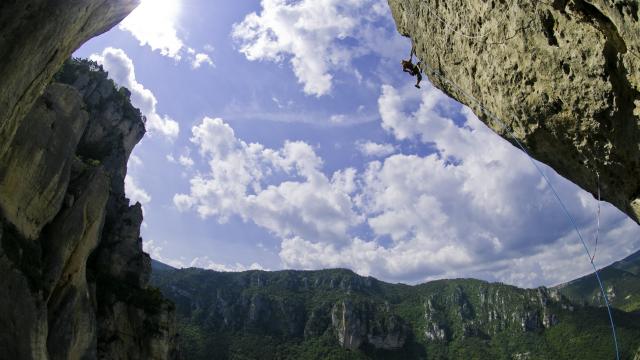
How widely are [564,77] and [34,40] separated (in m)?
14.9

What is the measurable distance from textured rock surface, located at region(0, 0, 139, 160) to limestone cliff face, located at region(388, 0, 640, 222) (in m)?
11.9

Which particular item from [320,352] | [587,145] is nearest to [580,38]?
[587,145]

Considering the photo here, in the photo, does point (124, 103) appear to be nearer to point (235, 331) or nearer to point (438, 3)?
point (438, 3)

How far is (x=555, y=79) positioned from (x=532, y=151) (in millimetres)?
2879

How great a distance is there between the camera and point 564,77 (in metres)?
10.4

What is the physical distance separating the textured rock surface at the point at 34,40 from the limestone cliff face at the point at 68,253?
2.64 m

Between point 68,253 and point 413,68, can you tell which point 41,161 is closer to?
point 68,253

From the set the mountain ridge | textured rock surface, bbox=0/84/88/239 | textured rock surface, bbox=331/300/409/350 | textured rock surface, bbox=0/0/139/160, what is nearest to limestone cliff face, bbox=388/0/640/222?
textured rock surface, bbox=0/0/139/160

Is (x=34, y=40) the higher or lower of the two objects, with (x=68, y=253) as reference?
higher

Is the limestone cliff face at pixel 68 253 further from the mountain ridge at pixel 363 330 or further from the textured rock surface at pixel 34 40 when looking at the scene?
the mountain ridge at pixel 363 330

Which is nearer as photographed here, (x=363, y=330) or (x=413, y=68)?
(x=413, y=68)

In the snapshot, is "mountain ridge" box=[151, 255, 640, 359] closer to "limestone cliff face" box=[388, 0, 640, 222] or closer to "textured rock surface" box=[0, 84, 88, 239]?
"textured rock surface" box=[0, 84, 88, 239]

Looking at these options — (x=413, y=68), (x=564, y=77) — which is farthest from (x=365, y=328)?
(x=564, y=77)

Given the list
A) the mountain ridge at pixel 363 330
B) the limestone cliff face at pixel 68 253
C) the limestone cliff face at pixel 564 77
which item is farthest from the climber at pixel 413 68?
the mountain ridge at pixel 363 330
